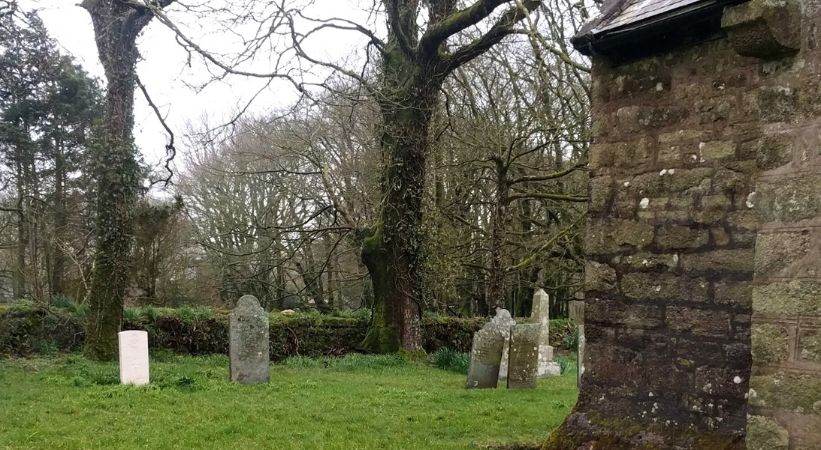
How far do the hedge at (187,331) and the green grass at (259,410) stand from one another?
1.21 metres

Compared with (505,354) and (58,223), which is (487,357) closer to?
(505,354)

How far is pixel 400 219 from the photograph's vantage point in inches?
541

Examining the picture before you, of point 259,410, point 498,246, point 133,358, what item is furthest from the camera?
point 498,246

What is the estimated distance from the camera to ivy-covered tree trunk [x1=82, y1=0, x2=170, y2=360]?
1195 centimetres

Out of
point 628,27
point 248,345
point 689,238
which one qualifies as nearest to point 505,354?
point 248,345

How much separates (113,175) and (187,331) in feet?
11.4

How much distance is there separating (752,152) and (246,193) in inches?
793

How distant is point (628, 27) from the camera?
4.98 m

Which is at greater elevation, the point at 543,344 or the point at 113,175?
the point at 113,175

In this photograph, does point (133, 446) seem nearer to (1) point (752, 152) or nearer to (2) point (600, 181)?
(2) point (600, 181)

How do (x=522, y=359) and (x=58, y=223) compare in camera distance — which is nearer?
(x=522, y=359)

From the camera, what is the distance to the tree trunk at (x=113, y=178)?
1195 cm

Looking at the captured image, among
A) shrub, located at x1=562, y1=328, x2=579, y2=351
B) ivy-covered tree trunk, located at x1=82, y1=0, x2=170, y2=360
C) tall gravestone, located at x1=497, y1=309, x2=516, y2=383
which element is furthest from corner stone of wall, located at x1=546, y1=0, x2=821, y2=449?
shrub, located at x1=562, y1=328, x2=579, y2=351

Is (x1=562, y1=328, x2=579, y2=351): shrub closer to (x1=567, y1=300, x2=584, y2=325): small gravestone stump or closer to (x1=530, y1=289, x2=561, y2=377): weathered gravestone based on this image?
(x1=567, y1=300, x2=584, y2=325): small gravestone stump
